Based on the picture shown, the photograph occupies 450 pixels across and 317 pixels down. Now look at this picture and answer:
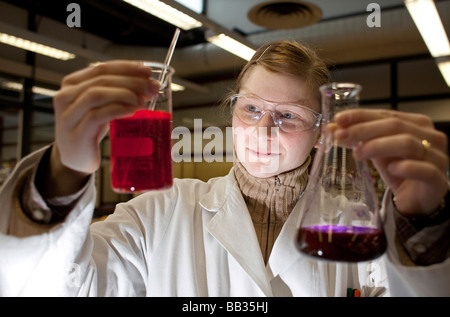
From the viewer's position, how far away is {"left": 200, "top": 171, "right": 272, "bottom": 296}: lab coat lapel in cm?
91

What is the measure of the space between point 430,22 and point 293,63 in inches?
77.3

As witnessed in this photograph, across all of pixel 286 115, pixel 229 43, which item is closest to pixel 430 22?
pixel 229 43

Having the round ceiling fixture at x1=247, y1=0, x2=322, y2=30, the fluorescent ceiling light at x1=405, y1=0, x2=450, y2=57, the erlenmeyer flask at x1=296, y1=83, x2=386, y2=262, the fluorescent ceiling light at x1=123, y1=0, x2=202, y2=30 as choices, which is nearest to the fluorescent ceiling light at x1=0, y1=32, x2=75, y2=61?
the fluorescent ceiling light at x1=123, y1=0, x2=202, y2=30

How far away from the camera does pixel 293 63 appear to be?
981 millimetres

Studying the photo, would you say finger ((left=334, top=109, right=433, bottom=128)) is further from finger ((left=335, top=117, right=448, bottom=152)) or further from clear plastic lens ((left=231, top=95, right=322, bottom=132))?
clear plastic lens ((left=231, top=95, right=322, bottom=132))

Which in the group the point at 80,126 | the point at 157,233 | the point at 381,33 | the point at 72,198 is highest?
the point at 381,33

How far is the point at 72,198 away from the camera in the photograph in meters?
0.70

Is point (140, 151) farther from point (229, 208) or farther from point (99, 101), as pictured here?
point (229, 208)

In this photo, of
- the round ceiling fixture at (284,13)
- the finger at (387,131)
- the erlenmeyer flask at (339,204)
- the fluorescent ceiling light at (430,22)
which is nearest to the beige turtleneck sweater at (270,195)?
the erlenmeyer flask at (339,204)

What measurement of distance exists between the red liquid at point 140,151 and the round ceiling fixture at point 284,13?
2.63 metres

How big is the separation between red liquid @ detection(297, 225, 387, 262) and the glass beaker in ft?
0.80
